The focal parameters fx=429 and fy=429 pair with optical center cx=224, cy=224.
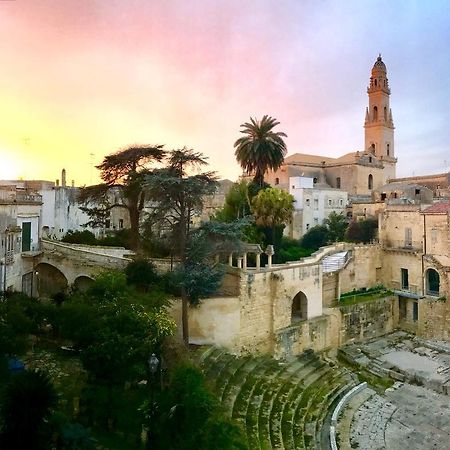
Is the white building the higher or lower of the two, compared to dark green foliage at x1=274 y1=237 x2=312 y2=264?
higher

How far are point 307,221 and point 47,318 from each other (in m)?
32.3

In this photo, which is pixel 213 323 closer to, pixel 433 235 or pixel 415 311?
Answer: pixel 415 311

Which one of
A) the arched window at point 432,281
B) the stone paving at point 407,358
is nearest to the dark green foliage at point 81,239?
the stone paving at point 407,358

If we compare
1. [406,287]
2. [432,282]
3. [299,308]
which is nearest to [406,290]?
[406,287]

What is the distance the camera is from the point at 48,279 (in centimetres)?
2598

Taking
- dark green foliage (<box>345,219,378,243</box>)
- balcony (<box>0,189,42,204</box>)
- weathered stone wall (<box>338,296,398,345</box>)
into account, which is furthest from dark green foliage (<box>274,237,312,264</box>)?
balcony (<box>0,189,42,204</box>)

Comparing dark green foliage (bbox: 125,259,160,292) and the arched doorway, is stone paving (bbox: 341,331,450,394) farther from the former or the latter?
dark green foliage (bbox: 125,259,160,292)

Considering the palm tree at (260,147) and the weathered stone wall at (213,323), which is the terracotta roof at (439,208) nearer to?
the palm tree at (260,147)

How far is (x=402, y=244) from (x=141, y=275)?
25109 mm

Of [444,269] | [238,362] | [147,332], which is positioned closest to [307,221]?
[444,269]

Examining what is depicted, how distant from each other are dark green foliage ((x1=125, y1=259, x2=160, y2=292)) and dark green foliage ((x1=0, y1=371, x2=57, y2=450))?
11.2 m

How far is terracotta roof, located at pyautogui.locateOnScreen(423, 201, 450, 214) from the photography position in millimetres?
33281

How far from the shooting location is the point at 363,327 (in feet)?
102

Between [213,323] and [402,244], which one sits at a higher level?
[402,244]
